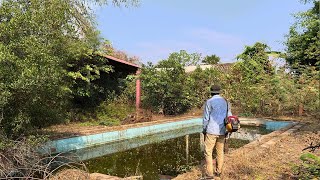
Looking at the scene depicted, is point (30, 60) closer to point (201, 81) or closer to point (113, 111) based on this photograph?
point (113, 111)

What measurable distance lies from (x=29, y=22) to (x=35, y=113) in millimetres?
1937

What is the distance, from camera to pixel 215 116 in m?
5.64

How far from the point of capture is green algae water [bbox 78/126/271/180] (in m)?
8.46

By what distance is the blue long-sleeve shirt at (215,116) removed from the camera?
5.62 m

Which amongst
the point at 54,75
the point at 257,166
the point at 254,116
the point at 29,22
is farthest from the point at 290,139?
the point at 254,116

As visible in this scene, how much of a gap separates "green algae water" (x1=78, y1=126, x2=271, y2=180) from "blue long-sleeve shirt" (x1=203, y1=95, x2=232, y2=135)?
8.92ft

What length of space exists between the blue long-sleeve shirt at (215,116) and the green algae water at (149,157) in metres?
2.72

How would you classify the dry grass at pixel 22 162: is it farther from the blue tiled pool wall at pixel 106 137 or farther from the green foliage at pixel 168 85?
the green foliage at pixel 168 85

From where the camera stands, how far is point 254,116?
757 inches

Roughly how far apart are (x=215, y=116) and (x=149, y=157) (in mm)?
4936

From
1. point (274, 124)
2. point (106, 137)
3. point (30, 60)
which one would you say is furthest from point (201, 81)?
point (30, 60)

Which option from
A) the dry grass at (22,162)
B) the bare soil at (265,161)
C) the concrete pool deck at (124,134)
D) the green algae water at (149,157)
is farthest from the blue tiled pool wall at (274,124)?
the dry grass at (22,162)

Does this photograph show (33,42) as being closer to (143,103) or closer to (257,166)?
(257,166)

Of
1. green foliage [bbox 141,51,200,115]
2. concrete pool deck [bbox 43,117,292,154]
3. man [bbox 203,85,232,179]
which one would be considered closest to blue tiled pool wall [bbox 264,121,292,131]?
concrete pool deck [bbox 43,117,292,154]
